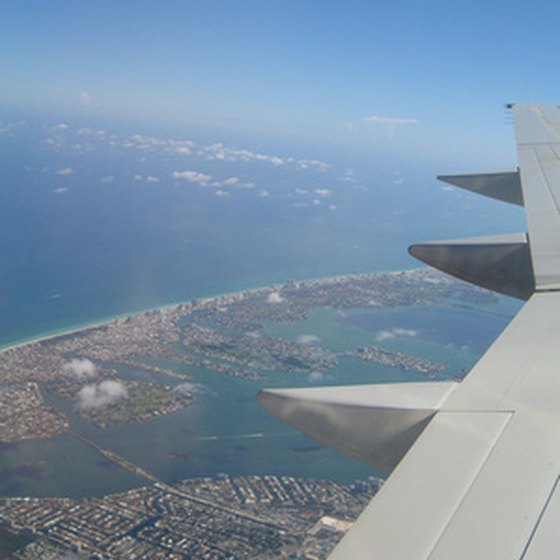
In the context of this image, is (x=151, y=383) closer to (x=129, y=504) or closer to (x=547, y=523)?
(x=129, y=504)

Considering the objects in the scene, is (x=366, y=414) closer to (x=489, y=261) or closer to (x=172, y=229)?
(x=489, y=261)

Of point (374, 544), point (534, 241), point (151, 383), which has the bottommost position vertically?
point (151, 383)

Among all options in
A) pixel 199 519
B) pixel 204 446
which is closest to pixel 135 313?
pixel 204 446

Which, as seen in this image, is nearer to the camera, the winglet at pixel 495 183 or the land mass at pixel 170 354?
the winglet at pixel 495 183

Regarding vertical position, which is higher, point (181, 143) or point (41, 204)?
point (181, 143)

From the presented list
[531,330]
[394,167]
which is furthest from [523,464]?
[394,167]

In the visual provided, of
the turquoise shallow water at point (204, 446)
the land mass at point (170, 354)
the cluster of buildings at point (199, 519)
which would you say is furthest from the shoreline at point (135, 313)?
the cluster of buildings at point (199, 519)

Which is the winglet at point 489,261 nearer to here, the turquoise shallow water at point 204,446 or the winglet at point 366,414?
the winglet at point 366,414
